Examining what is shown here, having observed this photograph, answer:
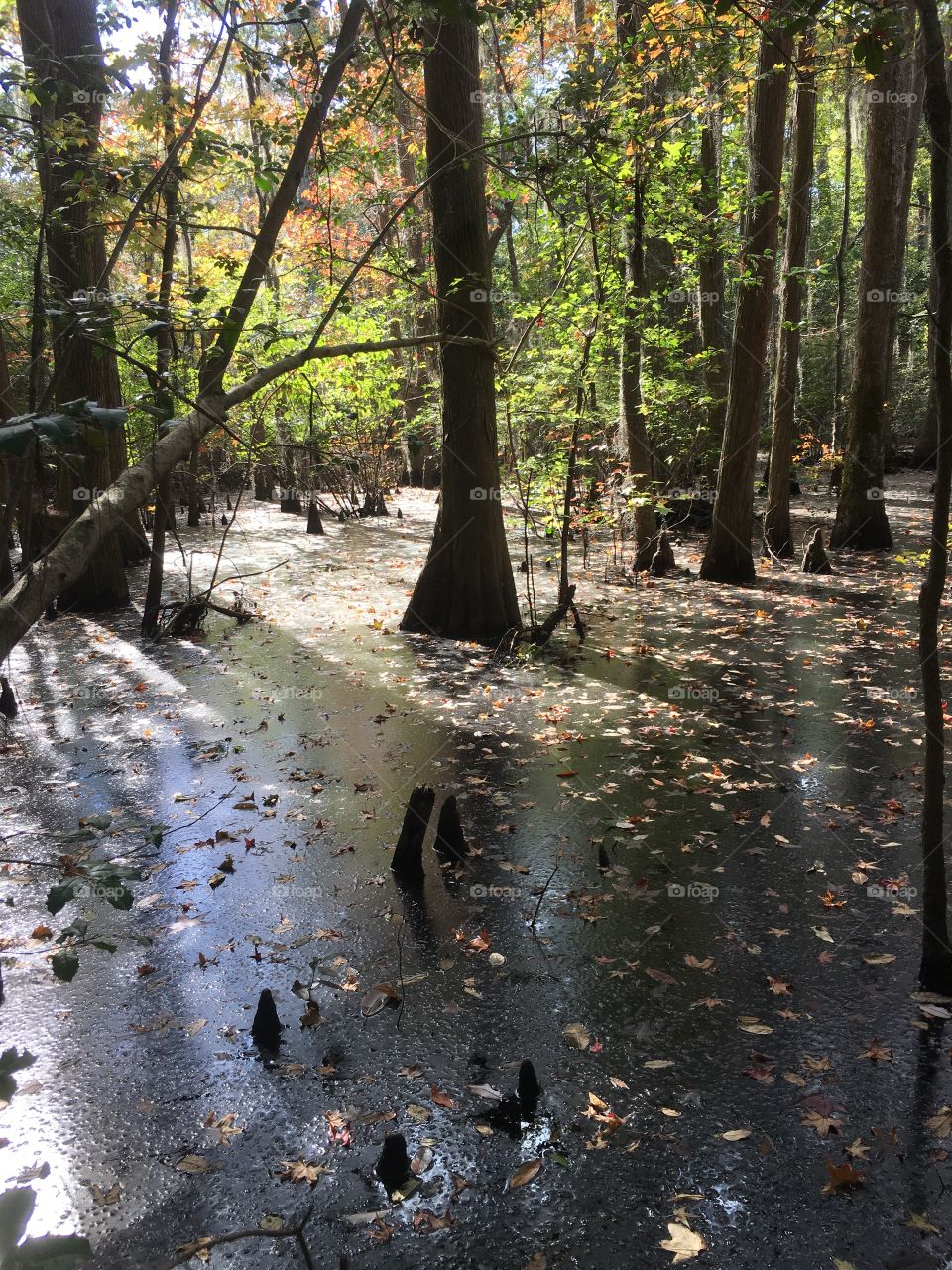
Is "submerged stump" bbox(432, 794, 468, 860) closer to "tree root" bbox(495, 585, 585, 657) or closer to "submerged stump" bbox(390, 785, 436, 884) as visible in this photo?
"submerged stump" bbox(390, 785, 436, 884)

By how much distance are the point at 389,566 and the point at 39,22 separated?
886 cm

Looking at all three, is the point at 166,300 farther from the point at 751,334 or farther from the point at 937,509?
the point at 751,334

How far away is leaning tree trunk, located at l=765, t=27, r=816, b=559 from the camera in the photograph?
12570 millimetres

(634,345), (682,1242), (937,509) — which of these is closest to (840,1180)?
(682,1242)

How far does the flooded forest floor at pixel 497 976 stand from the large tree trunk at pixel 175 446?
0.73m

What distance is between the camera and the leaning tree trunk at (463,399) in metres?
8.97

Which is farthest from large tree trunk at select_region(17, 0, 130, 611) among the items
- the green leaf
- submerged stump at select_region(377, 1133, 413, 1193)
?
submerged stump at select_region(377, 1133, 413, 1193)

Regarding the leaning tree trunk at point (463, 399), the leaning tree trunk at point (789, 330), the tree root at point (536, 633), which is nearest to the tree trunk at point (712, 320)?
the leaning tree trunk at point (789, 330)

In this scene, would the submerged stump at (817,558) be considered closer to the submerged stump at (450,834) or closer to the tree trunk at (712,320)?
the tree trunk at (712,320)

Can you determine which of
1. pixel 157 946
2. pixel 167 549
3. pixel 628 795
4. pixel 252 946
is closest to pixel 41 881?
pixel 157 946

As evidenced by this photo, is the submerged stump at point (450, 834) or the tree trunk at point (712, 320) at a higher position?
the tree trunk at point (712, 320)

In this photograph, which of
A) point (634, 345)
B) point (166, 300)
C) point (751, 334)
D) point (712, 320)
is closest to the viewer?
point (166, 300)

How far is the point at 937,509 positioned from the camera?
10.6 feet

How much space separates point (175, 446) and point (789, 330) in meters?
13.1
